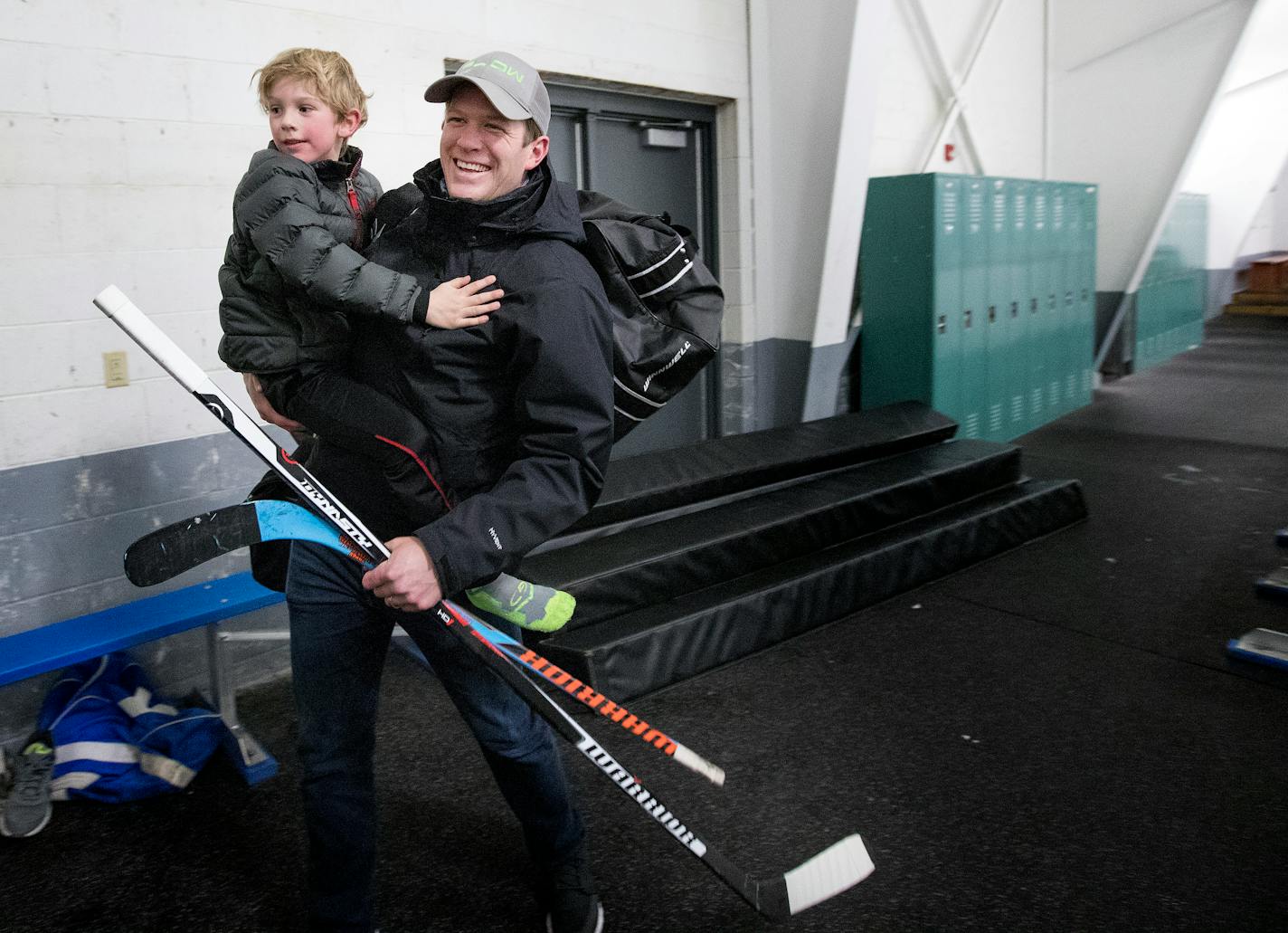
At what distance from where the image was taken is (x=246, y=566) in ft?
10.9

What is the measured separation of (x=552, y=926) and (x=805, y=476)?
2.70m

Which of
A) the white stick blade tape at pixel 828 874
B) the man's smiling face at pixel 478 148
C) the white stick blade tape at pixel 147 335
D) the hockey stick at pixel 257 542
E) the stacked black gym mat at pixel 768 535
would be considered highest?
the man's smiling face at pixel 478 148

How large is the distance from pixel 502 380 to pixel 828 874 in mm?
1179

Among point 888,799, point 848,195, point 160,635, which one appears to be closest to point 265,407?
point 160,635

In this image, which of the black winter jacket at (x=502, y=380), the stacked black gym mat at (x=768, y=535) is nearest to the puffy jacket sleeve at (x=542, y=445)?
the black winter jacket at (x=502, y=380)

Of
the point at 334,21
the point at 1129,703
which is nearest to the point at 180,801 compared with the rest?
the point at 334,21

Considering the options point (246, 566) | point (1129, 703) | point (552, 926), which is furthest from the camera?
point (246, 566)

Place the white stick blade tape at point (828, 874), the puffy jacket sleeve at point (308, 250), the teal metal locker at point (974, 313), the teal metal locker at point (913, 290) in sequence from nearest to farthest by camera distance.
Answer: the puffy jacket sleeve at point (308, 250) → the white stick blade tape at point (828, 874) → the teal metal locker at point (913, 290) → the teal metal locker at point (974, 313)

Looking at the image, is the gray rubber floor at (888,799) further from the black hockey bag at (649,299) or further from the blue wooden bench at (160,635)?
the black hockey bag at (649,299)

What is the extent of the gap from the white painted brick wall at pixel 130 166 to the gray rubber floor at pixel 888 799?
1143mm

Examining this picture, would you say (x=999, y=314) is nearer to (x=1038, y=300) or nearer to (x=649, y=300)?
(x=1038, y=300)

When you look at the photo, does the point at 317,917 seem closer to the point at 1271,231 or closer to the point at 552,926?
the point at 552,926

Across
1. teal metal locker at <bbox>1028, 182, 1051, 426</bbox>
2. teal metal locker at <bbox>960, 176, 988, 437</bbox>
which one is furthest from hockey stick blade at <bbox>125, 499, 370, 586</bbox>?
teal metal locker at <bbox>1028, 182, 1051, 426</bbox>

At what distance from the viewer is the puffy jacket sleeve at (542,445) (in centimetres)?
148
